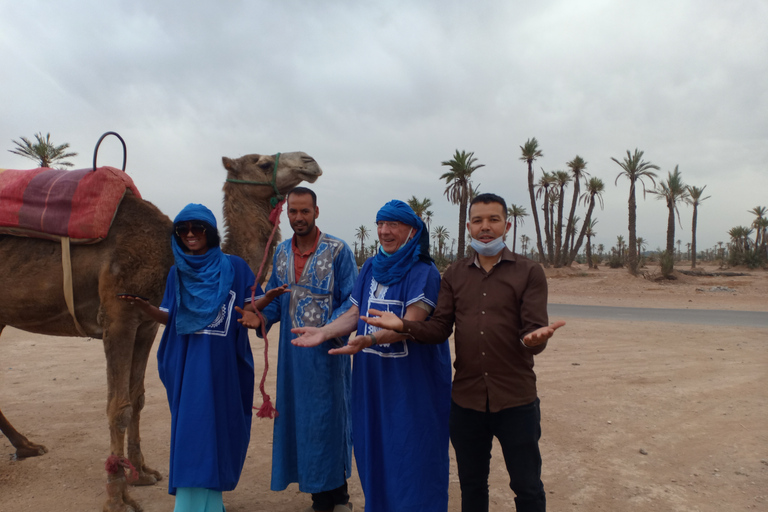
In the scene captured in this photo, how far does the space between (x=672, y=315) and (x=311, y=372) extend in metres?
13.3

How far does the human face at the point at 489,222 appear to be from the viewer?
8.23 feet

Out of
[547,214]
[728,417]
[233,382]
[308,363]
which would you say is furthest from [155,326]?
[547,214]

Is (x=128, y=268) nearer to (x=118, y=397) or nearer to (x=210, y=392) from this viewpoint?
(x=118, y=397)

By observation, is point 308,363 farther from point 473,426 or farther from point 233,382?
point 473,426

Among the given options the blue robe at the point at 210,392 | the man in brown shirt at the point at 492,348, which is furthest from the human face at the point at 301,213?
the man in brown shirt at the point at 492,348

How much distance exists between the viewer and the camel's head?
3879 mm

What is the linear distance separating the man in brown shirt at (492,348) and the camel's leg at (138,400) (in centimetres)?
238

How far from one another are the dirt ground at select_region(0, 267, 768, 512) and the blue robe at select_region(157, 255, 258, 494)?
2.61 feet

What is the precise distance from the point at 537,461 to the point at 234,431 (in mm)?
1856

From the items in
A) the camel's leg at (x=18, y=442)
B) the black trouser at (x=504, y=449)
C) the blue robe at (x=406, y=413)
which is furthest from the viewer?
the camel's leg at (x=18, y=442)

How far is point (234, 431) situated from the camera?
310 centimetres

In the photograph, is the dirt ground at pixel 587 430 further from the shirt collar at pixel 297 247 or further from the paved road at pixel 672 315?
the paved road at pixel 672 315

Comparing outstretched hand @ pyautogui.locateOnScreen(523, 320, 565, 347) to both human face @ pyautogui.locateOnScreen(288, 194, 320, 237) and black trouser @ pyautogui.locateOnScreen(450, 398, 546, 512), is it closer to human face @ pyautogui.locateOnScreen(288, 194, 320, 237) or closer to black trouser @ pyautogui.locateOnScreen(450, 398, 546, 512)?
black trouser @ pyautogui.locateOnScreen(450, 398, 546, 512)

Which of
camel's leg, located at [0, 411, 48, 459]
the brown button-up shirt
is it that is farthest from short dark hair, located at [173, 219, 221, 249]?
camel's leg, located at [0, 411, 48, 459]
